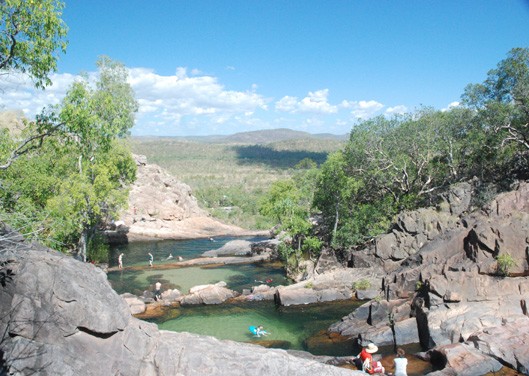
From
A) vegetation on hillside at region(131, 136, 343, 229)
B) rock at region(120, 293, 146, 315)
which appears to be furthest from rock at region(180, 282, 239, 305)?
vegetation on hillside at region(131, 136, 343, 229)

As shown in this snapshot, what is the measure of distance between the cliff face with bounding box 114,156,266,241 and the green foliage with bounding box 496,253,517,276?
113 ft

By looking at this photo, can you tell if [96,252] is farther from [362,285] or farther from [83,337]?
[83,337]

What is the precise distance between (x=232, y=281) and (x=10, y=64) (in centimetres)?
2249

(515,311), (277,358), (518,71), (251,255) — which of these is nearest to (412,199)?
(518,71)

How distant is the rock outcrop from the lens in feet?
51.8

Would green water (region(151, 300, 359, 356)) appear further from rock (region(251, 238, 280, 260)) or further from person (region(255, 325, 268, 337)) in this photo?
rock (region(251, 238, 280, 260))

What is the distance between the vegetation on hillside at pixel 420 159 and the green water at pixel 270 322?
26.9 feet

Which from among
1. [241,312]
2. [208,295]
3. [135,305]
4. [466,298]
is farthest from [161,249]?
[466,298]

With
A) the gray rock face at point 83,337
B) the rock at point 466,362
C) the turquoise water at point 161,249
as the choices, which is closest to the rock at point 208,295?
the turquoise water at point 161,249

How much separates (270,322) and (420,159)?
20937 mm

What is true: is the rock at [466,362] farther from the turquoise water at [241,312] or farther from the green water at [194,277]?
the green water at [194,277]

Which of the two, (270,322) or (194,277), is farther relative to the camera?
(194,277)

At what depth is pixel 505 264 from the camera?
18969mm

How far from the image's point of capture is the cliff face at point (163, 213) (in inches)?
1876
